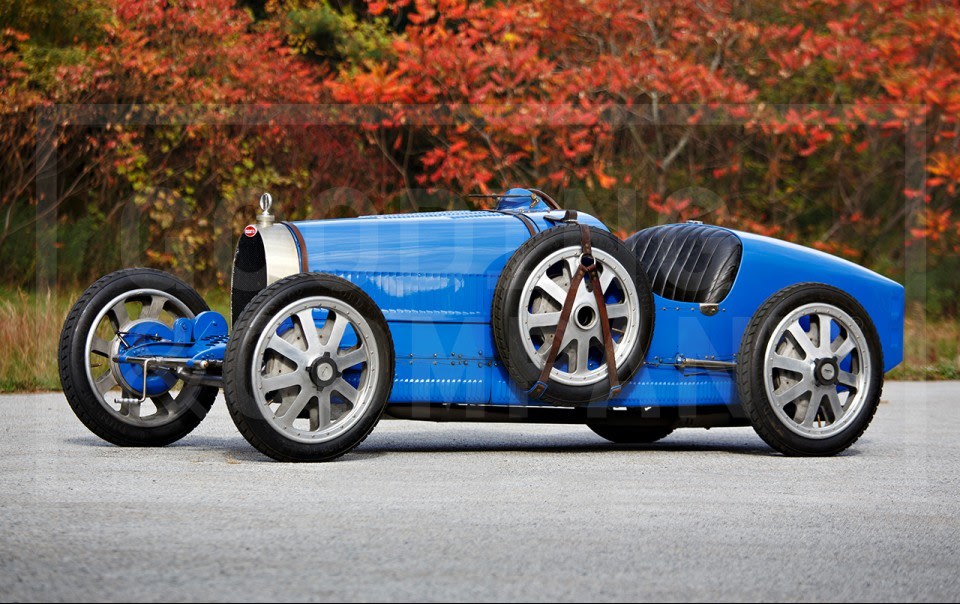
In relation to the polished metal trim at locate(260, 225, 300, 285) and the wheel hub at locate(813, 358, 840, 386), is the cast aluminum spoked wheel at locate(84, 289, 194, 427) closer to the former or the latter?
the polished metal trim at locate(260, 225, 300, 285)

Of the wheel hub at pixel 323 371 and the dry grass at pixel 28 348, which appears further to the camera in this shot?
the dry grass at pixel 28 348

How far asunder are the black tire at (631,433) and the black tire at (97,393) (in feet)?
7.77

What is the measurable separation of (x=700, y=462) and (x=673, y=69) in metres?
9.53

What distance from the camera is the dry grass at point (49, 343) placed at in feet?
38.8

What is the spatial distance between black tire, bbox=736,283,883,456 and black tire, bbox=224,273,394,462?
194 cm

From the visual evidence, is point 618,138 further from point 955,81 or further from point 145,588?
point 145,588

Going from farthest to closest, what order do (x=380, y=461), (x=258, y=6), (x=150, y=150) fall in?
1. (x=258, y=6)
2. (x=150, y=150)
3. (x=380, y=461)

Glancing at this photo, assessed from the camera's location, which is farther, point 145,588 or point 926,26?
point 926,26

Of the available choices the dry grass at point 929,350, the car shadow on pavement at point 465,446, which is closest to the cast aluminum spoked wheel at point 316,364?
the car shadow on pavement at point 465,446

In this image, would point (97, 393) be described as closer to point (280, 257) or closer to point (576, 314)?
point (280, 257)

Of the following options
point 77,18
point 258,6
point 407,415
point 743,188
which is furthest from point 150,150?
point 407,415

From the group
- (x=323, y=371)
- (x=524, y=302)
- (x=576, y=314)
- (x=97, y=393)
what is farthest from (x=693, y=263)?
(x=97, y=393)

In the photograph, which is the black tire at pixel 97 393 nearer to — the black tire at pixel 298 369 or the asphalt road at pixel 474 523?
the asphalt road at pixel 474 523

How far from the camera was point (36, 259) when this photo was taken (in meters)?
16.2
